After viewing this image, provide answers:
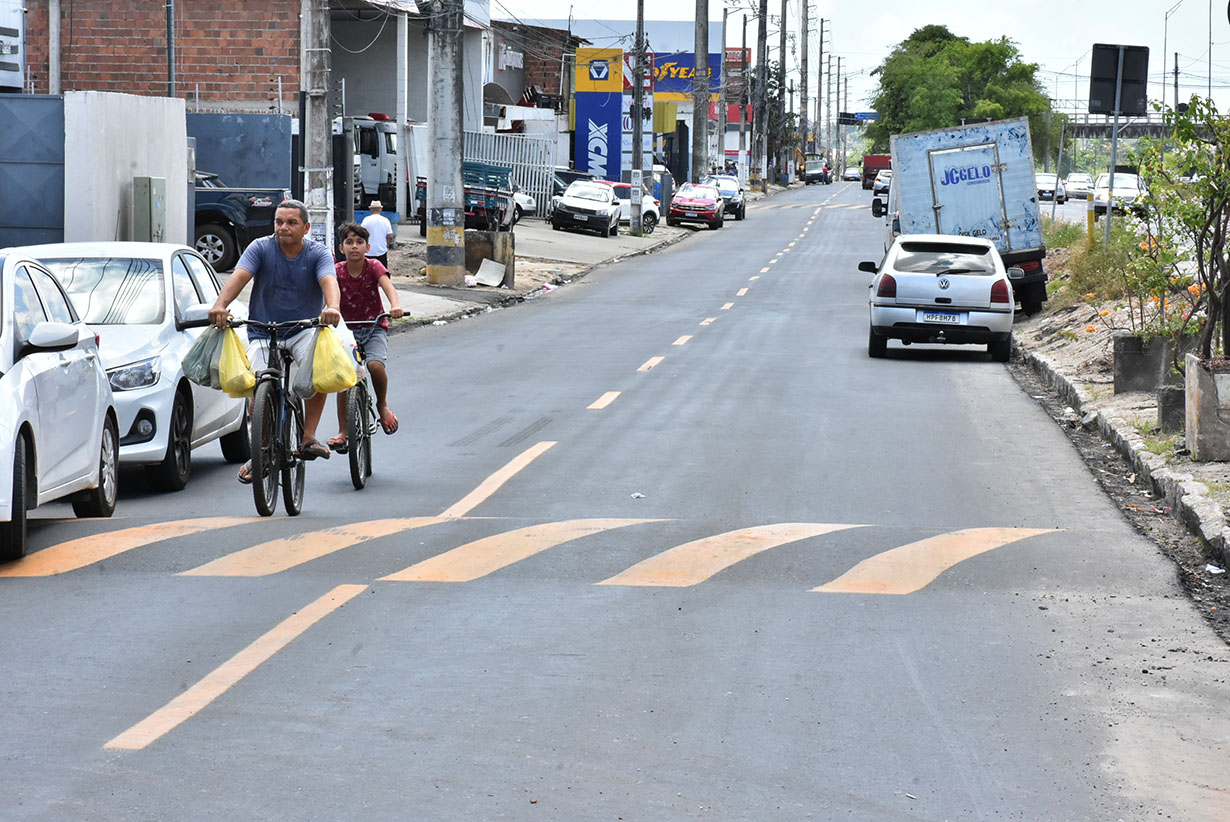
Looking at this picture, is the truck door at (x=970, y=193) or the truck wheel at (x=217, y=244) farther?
the truck wheel at (x=217, y=244)

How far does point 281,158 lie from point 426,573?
1030 inches

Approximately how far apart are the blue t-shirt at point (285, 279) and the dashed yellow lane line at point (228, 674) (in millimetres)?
2606

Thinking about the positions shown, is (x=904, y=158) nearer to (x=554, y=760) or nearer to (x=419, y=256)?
(x=419, y=256)

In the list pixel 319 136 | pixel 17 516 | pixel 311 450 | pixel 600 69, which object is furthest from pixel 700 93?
pixel 17 516

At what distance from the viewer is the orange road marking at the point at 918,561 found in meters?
8.15

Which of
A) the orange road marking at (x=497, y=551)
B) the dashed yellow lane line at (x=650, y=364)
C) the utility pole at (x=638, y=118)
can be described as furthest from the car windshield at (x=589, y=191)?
the orange road marking at (x=497, y=551)

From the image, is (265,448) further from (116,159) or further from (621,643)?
(116,159)

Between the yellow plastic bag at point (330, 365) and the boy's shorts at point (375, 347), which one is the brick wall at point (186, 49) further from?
the yellow plastic bag at point (330, 365)

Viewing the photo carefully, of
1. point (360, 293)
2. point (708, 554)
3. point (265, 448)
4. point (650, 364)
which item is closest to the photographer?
point (708, 554)

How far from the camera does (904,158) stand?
2845 cm

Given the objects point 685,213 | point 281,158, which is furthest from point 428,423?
point 685,213

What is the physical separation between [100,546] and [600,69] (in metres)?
56.3

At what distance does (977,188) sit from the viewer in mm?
27688

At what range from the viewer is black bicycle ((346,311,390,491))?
1060 cm
